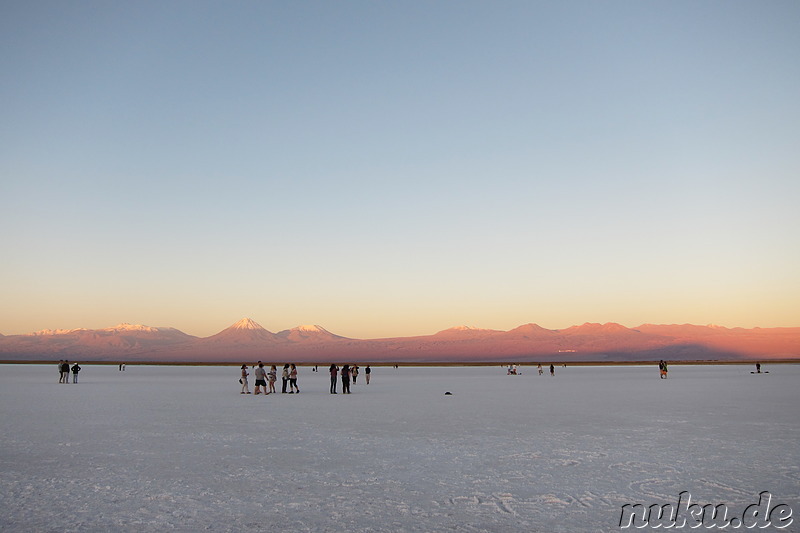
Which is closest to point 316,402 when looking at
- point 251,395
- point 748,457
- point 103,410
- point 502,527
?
point 251,395

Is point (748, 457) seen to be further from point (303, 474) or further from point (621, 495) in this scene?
point (303, 474)

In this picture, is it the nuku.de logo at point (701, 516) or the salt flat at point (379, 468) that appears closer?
the nuku.de logo at point (701, 516)

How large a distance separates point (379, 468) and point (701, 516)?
552cm

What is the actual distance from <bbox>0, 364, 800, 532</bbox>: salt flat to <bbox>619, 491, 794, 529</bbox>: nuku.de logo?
238mm

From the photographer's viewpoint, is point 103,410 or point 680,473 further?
point 103,410

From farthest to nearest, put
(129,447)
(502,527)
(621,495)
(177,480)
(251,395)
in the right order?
(251,395), (129,447), (177,480), (621,495), (502,527)

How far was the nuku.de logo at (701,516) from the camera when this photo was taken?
7.77 meters

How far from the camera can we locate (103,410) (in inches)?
924

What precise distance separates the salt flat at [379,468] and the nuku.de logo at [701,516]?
238 millimetres

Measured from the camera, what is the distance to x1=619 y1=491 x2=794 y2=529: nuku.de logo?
7.77 metres

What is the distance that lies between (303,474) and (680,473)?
6604mm

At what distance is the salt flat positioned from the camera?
26.7 ft

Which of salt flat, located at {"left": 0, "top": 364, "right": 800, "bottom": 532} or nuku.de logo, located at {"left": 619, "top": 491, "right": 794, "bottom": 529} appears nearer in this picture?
nuku.de logo, located at {"left": 619, "top": 491, "right": 794, "bottom": 529}

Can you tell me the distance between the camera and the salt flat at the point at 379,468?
8133 millimetres
